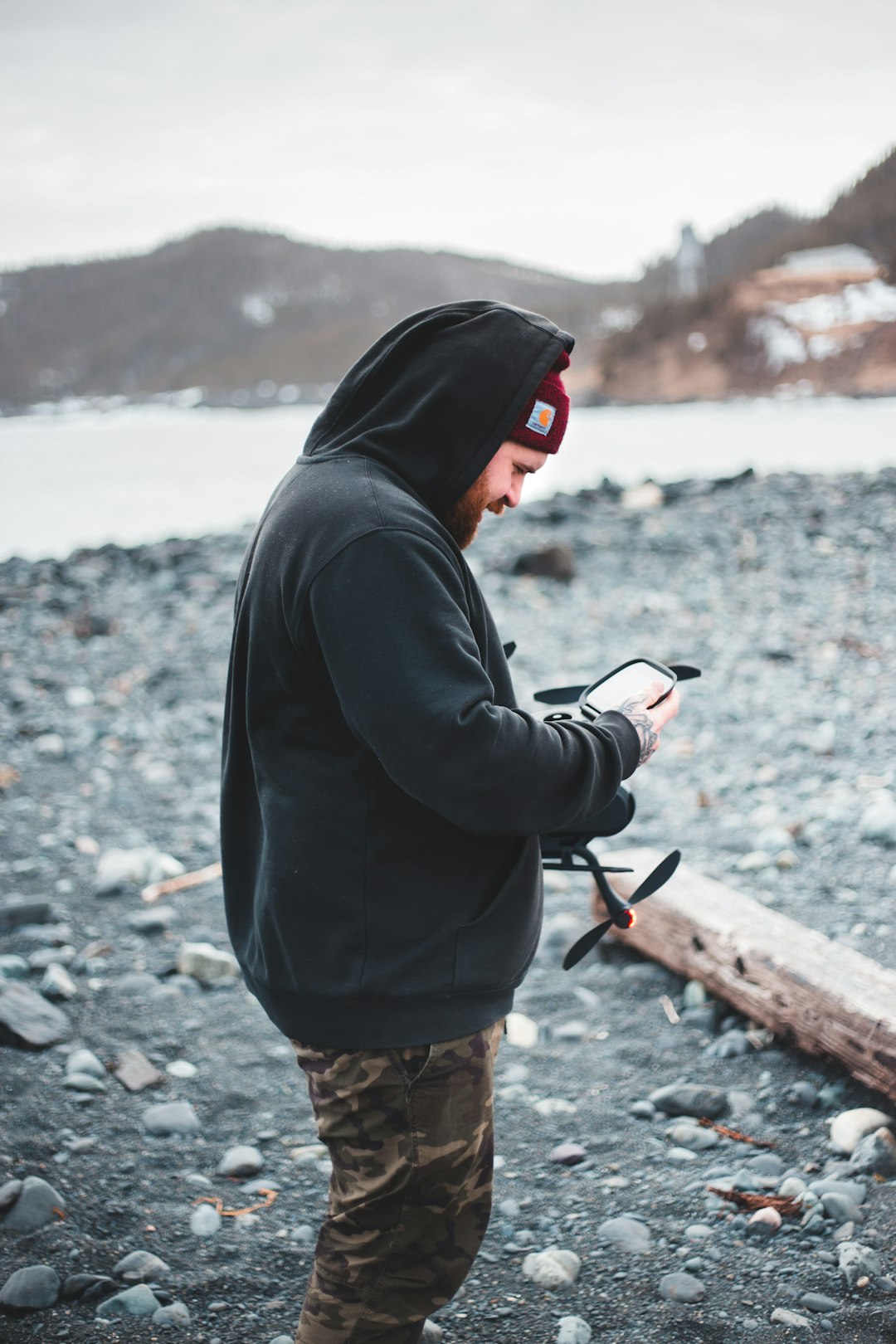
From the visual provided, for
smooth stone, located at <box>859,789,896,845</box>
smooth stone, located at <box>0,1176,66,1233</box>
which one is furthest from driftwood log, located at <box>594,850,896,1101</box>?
smooth stone, located at <box>0,1176,66,1233</box>

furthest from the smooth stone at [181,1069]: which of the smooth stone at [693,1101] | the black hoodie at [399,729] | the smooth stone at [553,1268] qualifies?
the black hoodie at [399,729]

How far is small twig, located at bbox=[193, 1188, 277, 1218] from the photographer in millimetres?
2621

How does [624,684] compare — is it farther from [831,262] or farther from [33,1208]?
[831,262]

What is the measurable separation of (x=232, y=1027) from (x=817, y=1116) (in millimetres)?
1860

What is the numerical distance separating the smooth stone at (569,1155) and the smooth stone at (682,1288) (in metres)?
0.50

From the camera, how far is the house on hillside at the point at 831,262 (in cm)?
6469

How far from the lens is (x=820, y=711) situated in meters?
6.26

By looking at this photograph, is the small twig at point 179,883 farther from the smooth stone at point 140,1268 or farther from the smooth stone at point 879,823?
the smooth stone at point 879,823

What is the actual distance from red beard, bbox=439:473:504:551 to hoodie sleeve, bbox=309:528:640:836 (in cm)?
22

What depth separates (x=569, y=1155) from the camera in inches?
111

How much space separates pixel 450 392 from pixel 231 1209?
84.9 inches

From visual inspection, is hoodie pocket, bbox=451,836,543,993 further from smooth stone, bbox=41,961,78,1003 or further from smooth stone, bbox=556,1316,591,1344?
smooth stone, bbox=41,961,78,1003

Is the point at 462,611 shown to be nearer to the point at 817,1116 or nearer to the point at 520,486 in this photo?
the point at 520,486

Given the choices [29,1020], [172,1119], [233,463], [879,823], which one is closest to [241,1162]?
[172,1119]
